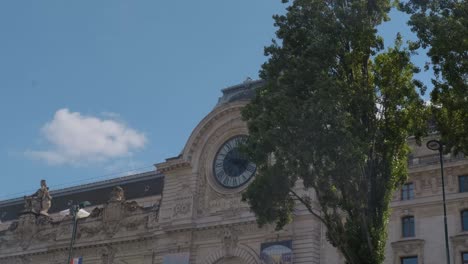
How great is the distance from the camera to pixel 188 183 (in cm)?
4712

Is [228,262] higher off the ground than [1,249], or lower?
lower

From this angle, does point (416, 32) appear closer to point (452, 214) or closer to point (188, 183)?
point (452, 214)

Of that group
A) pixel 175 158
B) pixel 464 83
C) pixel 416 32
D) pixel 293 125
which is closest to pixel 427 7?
pixel 416 32

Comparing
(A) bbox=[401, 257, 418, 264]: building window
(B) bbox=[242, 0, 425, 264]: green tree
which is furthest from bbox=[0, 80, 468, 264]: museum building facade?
(B) bbox=[242, 0, 425, 264]: green tree

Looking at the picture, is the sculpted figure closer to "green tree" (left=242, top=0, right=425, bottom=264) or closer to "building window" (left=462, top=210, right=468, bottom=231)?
"building window" (left=462, top=210, right=468, bottom=231)

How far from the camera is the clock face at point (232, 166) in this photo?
44.6 meters

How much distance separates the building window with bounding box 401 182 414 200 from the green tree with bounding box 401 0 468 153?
13.8 meters

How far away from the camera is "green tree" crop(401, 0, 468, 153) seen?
68.9 ft

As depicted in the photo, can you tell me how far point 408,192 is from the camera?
1479 inches

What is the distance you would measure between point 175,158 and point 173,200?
9.74ft

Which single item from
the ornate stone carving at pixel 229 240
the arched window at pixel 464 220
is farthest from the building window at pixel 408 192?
the ornate stone carving at pixel 229 240

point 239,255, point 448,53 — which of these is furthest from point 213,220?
point 448,53

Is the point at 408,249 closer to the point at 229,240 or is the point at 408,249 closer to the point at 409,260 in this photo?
the point at 409,260

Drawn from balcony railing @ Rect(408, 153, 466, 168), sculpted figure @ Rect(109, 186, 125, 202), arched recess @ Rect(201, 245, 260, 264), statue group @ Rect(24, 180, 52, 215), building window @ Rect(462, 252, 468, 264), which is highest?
statue group @ Rect(24, 180, 52, 215)
